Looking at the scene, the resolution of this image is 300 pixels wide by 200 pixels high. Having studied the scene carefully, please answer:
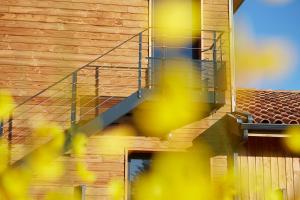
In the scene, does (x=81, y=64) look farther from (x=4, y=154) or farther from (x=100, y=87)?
(x=4, y=154)

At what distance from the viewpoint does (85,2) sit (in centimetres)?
952

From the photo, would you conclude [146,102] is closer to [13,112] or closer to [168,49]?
[168,49]

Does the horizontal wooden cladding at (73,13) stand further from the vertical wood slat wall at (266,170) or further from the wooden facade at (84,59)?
the vertical wood slat wall at (266,170)

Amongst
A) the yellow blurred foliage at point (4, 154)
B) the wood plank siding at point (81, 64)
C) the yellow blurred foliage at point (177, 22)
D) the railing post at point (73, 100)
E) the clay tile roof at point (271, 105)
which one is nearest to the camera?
the railing post at point (73, 100)

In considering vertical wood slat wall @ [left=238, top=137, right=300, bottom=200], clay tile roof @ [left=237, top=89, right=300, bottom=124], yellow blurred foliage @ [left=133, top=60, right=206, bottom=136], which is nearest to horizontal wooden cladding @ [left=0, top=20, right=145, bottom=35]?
yellow blurred foliage @ [left=133, top=60, right=206, bottom=136]

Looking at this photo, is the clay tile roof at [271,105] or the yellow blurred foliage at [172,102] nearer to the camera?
the yellow blurred foliage at [172,102]

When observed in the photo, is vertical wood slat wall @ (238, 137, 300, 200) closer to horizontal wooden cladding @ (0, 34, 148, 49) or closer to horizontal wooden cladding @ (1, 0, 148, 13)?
horizontal wooden cladding @ (0, 34, 148, 49)

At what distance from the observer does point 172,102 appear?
8.96 metres

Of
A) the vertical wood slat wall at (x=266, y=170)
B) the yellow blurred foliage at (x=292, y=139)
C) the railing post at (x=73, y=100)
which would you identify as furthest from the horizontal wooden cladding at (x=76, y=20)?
the yellow blurred foliage at (x=292, y=139)

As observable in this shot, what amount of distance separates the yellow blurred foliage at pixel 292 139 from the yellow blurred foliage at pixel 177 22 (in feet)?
8.89

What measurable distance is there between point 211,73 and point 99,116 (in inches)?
96.6

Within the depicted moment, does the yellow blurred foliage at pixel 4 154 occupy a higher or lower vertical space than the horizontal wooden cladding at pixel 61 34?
lower

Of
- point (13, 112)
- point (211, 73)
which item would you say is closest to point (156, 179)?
point (211, 73)

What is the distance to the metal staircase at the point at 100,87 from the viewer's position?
8.77 m
